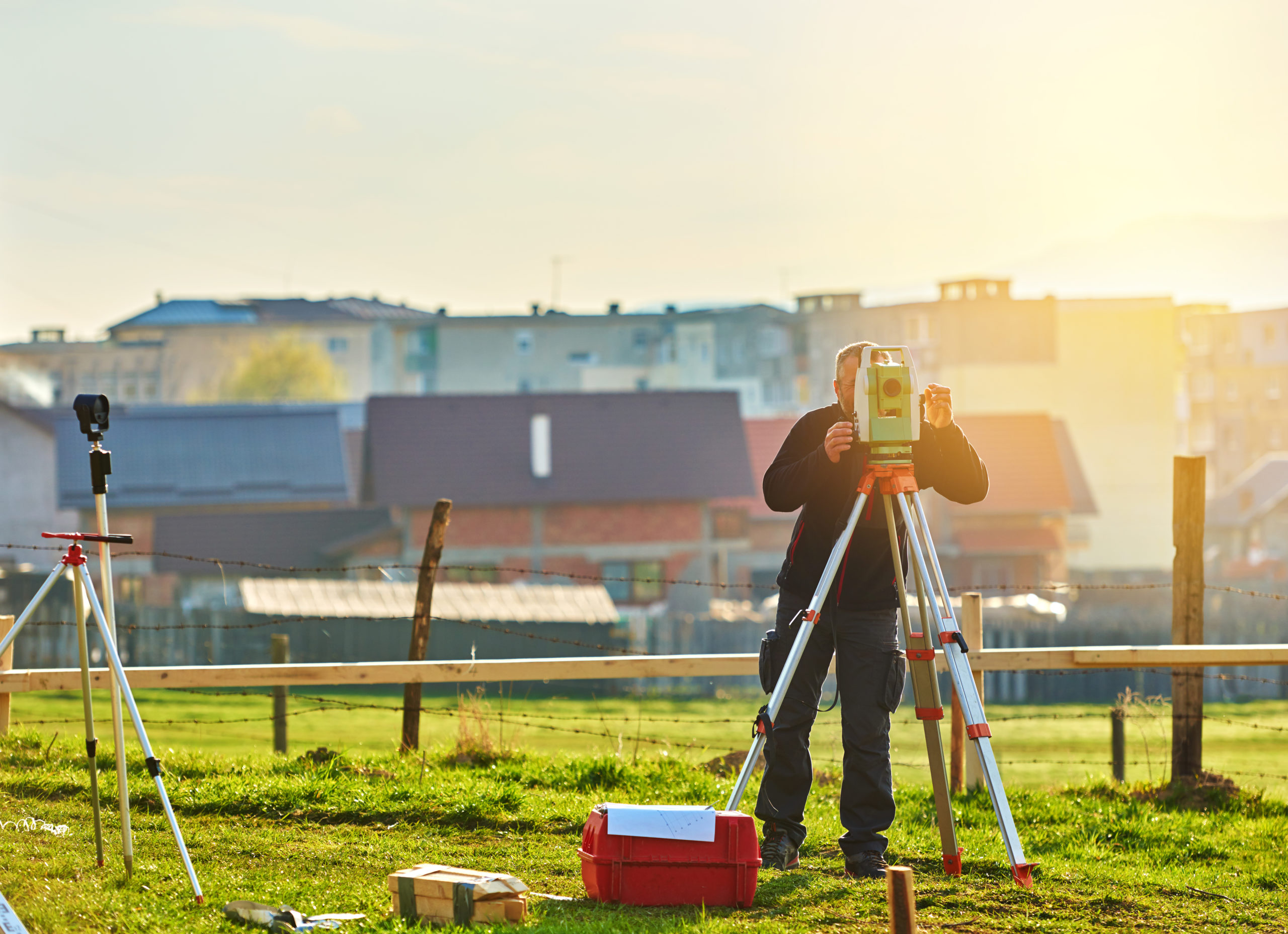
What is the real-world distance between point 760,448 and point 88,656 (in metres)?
47.1

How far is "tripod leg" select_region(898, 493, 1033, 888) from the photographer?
15.0 feet

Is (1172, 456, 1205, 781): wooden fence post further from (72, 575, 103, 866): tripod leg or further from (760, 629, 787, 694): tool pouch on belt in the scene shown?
(72, 575, 103, 866): tripod leg

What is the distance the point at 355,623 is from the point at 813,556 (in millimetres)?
23618

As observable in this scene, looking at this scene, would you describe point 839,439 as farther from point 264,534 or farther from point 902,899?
point 264,534

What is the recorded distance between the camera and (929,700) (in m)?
4.81

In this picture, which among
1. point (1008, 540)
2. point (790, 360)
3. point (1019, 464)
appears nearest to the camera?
point (1008, 540)

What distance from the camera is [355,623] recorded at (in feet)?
90.3

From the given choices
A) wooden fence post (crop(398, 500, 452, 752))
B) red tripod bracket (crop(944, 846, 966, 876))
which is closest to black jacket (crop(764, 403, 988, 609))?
red tripod bracket (crop(944, 846, 966, 876))

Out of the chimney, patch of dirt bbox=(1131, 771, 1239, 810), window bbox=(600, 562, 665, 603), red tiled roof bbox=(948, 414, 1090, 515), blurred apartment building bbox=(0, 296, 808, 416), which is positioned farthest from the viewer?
blurred apartment building bbox=(0, 296, 808, 416)

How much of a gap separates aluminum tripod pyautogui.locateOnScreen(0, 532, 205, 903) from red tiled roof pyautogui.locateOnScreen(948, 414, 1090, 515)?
138ft

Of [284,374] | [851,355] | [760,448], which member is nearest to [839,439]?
[851,355]

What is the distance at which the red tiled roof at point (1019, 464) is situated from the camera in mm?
→ 46094

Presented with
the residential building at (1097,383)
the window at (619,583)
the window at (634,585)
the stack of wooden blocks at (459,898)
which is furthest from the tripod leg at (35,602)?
the residential building at (1097,383)

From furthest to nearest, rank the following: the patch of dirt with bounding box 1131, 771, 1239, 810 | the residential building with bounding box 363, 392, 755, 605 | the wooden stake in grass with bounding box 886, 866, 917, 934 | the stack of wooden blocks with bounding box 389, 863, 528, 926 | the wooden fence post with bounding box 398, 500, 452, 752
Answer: the residential building with bounding box 363, 392, 755, 605
the wooden fence post with bounding box 398, 500, 452, 752
the patch of dirt with bounding box 1131, 771, 1239, 810
the stack of wooden blocks with bounding box 389, 863, 528, 926
the wooden stake in grass with bounding box 886, 866, 917, 934
